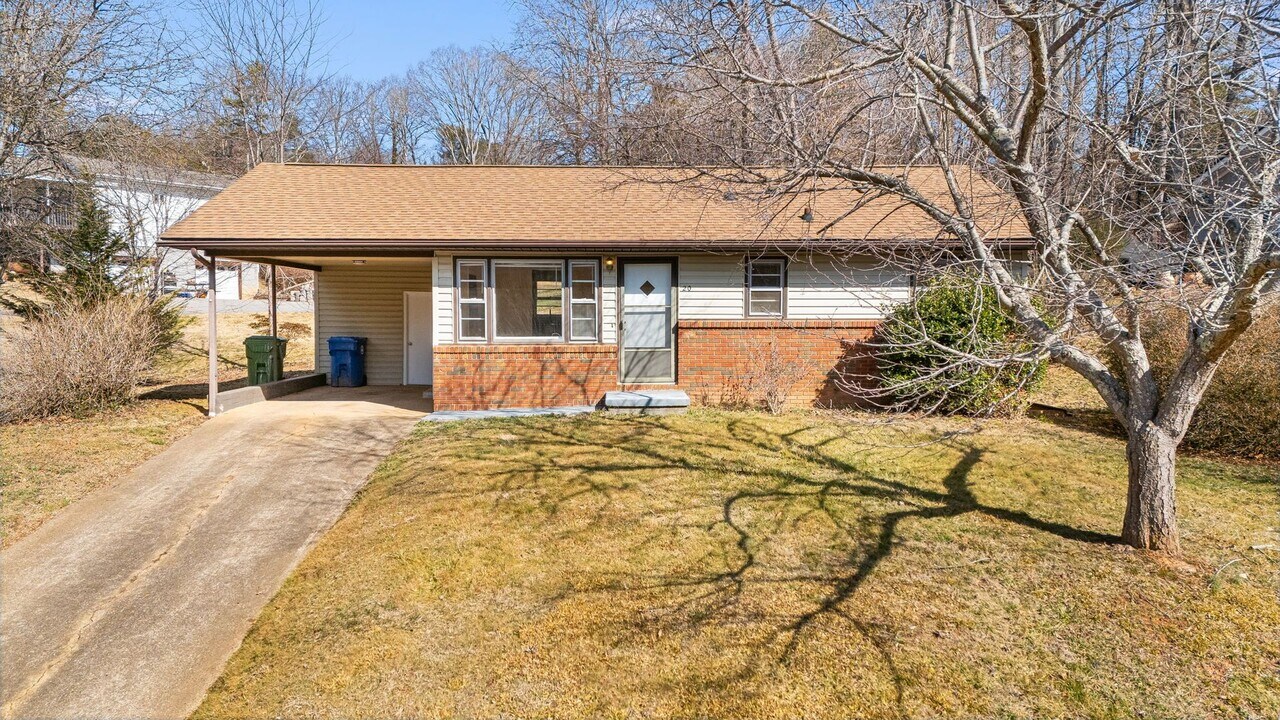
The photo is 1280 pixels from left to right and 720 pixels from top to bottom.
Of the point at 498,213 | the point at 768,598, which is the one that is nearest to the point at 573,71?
the point at 498,213

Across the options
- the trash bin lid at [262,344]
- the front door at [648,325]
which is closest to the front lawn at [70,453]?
the trash bin lid at [262,344]

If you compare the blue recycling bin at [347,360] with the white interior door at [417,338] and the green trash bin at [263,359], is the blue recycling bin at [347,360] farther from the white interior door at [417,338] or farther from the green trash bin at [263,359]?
the green trash bin at [263,359]

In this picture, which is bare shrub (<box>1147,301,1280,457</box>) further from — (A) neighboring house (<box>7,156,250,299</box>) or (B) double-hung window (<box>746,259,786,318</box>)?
(A) neighboring house (<box>7,156,250,299</box>)

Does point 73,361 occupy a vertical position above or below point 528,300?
below

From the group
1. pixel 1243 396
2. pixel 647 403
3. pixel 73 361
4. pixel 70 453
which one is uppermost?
pixel 73 361

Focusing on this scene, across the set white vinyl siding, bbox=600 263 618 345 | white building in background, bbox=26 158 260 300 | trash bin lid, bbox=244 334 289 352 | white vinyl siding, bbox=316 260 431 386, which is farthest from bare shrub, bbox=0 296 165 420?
white vinyl siding, bbox=600 263 618 345

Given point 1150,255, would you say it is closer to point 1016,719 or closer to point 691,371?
point 1016,719

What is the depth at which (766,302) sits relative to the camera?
1138cm

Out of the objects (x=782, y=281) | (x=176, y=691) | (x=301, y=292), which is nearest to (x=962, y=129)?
(x=782, y=281)

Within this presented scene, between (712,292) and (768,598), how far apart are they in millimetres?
7172

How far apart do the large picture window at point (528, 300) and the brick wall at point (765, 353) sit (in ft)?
5.51

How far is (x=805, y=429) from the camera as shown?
360 inches

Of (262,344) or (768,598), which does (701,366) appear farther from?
(262,344)

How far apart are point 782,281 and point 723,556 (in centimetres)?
681
